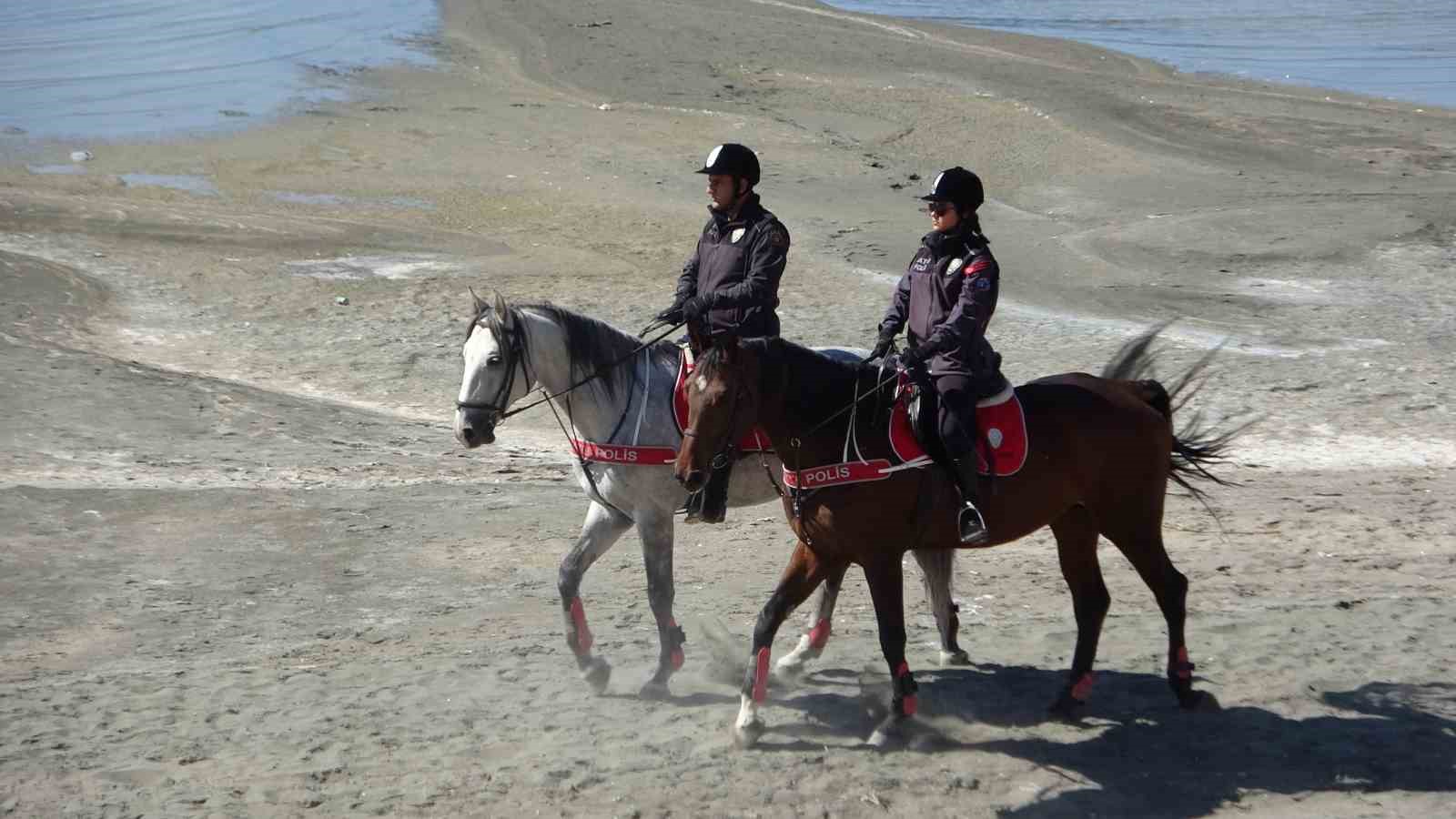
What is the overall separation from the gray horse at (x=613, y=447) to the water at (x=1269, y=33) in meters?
28.0

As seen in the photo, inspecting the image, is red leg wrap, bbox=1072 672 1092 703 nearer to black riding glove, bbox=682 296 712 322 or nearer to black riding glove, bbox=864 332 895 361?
black riding glove, bbox=864 332 895 361

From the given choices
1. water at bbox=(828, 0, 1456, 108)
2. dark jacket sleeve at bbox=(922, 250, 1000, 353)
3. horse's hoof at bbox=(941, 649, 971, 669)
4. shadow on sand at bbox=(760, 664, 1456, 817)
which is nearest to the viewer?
shadow on sand at bbox=(760, 664, 1456, 817)

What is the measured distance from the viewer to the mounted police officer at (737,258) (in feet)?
28.6

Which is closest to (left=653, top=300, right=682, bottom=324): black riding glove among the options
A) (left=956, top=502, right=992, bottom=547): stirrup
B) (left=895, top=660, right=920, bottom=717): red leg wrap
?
(left=956, top=502, right=992, bottom=547): stirrup

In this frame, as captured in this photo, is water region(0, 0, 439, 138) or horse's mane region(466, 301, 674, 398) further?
water region(0, 0, 439, 138)

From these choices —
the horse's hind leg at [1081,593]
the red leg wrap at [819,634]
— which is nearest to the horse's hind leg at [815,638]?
the red leg wrap at [819,634]

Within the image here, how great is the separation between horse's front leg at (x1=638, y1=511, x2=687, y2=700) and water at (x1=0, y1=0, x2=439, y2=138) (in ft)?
69.6

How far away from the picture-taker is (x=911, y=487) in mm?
7875

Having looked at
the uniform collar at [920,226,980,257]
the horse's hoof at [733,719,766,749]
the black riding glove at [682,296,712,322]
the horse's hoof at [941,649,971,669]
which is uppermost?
the uniform collar at [920,226,980,257]

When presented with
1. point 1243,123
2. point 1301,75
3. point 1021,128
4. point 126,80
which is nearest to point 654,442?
point 1021,128

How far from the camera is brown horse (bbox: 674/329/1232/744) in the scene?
7.46 metres

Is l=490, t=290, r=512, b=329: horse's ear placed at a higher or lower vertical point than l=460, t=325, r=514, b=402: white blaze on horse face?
higher

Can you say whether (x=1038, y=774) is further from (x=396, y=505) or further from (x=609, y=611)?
(x=396, y=505)

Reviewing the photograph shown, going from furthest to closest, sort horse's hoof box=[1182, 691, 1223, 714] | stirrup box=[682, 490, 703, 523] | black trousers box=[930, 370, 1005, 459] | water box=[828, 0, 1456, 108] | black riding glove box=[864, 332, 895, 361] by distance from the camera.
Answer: water box=[828, 0, 1456, 108], stirrup box=[682, 490, 703, 523], horse's hoof box=[1182, 691, 1223, 714], black riding glove box=[864, 332, 895, 361], black trousers box=[930, 370, 1005, 459]
